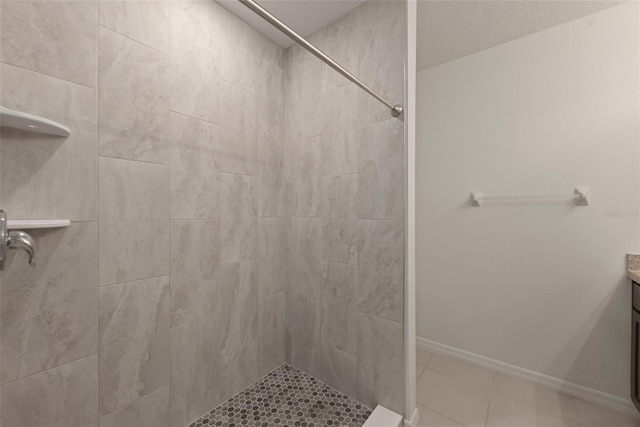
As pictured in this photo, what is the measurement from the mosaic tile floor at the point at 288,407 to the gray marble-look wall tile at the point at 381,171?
40.2 inches

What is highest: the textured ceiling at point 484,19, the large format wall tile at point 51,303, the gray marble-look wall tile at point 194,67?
the textured ceiling at point 484,19

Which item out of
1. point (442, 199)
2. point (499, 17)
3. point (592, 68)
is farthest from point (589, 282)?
point (499, 17)

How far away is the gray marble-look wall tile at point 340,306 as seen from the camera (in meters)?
1.41

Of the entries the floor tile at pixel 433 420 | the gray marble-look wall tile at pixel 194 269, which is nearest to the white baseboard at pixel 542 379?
the floor tile at pixel 433 420

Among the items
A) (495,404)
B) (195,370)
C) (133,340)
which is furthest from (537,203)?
(133,340)

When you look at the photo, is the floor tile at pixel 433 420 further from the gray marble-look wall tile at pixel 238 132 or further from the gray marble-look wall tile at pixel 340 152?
the gray marble-look wall tile at pixel 238 132

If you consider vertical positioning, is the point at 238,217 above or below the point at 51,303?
above

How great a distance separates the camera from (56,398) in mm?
863

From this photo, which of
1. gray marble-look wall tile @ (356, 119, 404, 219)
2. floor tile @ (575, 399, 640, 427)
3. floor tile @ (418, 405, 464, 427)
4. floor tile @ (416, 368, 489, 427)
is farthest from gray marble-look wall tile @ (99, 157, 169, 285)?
floor tile @ (575, 399, 640, 427)

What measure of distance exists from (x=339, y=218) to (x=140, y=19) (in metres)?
1.26

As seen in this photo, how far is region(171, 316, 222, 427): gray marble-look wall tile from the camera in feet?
3.86

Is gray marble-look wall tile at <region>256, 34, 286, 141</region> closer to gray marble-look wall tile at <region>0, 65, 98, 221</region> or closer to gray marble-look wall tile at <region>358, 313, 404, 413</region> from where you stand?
gray marble-look wall tile at <region>0, 65, 98, 221</region>

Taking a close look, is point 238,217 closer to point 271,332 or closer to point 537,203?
point 271,332

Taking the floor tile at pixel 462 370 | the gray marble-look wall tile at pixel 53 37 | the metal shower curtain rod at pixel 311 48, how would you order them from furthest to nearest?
1. the floor tile at pixel 462 370
2. the gray marble-look wall tile at pixel 53 37
3. the metal shower curtain rod at pixel 311 48
